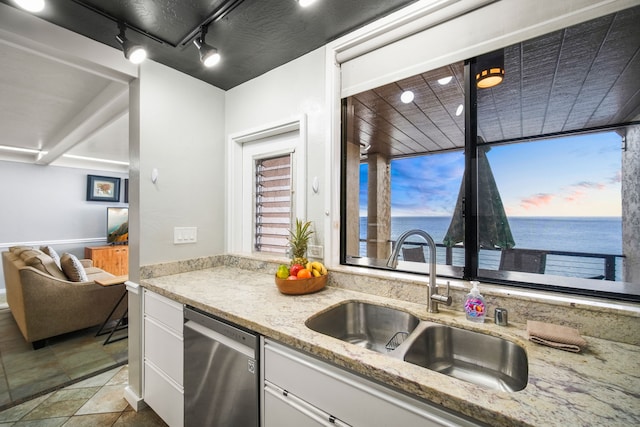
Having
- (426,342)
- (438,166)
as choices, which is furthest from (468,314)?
(438,166)

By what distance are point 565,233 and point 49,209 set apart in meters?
7.79

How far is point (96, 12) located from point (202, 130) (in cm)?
89

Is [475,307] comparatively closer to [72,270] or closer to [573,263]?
[573,263]

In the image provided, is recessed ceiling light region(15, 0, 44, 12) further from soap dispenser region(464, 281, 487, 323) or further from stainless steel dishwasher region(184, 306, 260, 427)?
soap dispenser region(464, 281, 487, 323)

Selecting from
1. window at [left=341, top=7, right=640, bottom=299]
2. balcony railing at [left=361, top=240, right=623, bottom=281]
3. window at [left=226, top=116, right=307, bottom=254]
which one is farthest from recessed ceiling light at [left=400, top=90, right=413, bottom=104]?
balcony railing at [left=361, top=240, right=623, bottom=281]

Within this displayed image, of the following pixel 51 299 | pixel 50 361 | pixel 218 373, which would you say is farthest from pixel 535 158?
pixel 51 299

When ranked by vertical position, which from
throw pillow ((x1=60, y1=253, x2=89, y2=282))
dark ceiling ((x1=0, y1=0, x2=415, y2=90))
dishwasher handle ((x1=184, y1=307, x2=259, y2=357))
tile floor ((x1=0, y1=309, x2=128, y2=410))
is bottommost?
tile floor ((x1=0, y1=309, x2=128, y2=410))

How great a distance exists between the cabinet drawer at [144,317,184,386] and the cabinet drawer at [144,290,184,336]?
40 mm

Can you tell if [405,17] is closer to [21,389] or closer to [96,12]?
[96,12]

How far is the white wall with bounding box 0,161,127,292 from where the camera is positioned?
482 cm

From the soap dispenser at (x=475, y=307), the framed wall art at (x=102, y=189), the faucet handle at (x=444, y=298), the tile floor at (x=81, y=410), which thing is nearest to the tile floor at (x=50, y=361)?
the tile floor at (x=81, y=410)

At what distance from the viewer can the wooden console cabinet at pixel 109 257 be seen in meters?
5.41

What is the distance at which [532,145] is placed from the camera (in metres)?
2.13

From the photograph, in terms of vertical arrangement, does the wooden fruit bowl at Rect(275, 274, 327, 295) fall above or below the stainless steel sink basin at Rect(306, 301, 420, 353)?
above
